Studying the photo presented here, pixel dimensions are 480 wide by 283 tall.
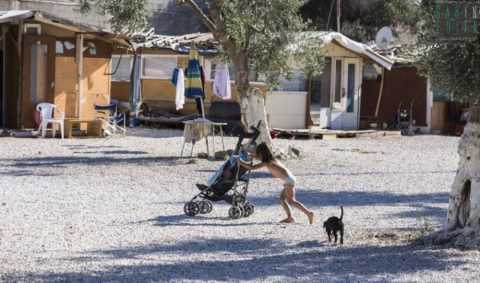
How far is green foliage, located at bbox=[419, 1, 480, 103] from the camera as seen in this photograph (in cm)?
851

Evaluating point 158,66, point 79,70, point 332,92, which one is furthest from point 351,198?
point 158,66

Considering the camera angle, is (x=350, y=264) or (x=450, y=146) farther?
(x=450, y=146)

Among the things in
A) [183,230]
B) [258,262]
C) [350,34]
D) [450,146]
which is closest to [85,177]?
[183,230]

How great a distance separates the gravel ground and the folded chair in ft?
11.0

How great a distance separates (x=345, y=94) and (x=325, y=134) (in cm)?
292

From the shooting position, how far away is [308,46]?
18.0m

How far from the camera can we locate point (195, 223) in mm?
10469

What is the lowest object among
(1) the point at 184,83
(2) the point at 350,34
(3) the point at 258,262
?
(3) the point at 258,262

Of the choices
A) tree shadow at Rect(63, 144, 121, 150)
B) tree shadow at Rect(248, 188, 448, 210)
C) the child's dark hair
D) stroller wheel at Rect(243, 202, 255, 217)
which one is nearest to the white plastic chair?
tree shadow at Rect(63, 144, 121, 150)

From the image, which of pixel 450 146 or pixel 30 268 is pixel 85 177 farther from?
pixel 450 146

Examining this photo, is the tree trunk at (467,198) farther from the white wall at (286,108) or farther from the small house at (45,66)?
the white wall at (286,108)

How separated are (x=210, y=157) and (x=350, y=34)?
81.3 feet

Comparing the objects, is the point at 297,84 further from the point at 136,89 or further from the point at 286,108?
the point at 136,89

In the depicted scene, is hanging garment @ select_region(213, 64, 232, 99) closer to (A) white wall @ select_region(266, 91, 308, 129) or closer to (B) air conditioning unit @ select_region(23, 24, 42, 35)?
(A) white wall @ select_region(266, 91, 308, 129)
